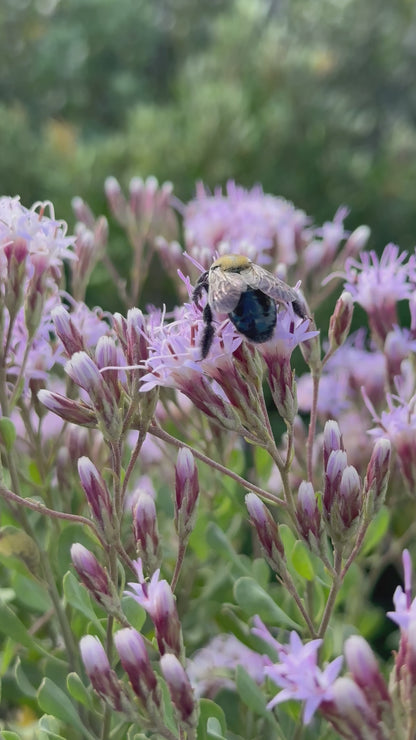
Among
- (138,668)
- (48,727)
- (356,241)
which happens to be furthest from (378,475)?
(356,241)

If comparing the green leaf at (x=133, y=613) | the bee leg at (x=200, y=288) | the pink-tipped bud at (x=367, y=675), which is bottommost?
the pink-tipped bud at (x=367, y=675)

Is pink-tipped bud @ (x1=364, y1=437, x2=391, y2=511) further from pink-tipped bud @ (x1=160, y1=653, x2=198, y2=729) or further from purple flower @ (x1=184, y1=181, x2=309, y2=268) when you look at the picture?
purple flower @ (x1=184, y1=181, x2=309, y2=268)

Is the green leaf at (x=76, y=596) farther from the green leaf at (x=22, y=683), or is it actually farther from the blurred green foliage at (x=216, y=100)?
the blurred green foliage at (x=216, y=100)

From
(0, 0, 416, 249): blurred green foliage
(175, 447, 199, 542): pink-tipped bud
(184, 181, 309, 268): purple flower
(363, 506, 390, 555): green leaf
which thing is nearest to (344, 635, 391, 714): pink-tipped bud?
(175, 447, 199, 542): pink-tipped bud

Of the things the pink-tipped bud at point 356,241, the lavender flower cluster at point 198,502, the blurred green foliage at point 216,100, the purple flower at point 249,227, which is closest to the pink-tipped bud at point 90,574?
the lavender flower cluster at point 198,502

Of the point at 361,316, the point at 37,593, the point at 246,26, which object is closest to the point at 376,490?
the point at 37,593

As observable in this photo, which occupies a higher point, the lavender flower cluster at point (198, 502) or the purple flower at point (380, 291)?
the purple flower at point (380, 291)

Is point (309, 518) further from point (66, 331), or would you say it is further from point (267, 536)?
point (66, 331)
